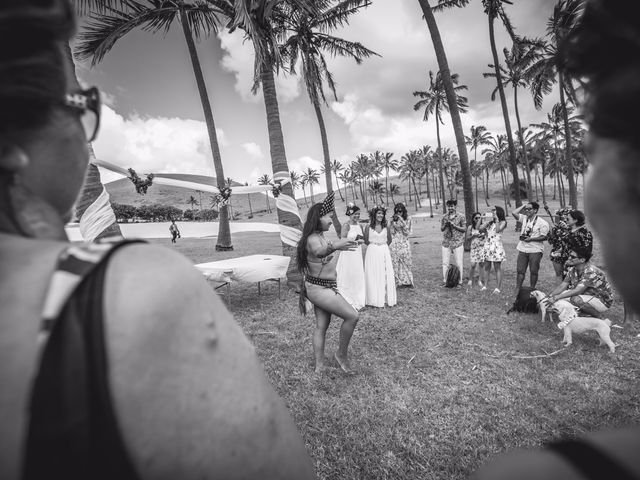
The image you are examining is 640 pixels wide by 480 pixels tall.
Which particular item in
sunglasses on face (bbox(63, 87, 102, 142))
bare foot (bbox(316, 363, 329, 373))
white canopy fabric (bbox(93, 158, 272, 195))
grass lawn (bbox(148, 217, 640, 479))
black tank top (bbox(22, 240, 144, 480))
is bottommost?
grass lawn (bbox(148, 217, 640, 479))

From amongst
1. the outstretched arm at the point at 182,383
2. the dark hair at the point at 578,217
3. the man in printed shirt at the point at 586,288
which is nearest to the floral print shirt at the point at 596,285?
the man in printed shirt at the point at 586,288

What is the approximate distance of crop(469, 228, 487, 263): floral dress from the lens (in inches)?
324

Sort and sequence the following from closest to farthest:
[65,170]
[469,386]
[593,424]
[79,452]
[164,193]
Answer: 1. [79,452]
2. [65,170]
3. [593,424]
4. [469,386]
5. [164,193]

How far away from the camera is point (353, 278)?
7570 mm

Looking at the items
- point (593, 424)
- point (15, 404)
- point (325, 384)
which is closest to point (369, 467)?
point (325, 384)

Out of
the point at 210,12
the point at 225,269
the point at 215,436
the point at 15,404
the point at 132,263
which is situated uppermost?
the point at 210,12

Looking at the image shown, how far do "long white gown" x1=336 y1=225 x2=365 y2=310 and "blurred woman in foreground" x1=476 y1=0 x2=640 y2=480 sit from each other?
683 cm

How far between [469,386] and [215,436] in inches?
166

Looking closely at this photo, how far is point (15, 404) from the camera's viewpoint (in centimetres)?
49

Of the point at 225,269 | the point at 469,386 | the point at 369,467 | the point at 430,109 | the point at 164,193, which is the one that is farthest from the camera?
the point at 164,193

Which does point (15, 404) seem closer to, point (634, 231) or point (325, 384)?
point (634, 231)

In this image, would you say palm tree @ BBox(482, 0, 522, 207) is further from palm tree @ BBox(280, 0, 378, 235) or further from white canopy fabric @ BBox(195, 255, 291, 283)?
white canopy fabric @ BBox(195, 255, 291, 283)

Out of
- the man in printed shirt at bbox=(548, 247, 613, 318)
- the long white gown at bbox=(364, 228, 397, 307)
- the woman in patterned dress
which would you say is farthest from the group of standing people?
the man in printed shirt at bbox=(548, 247, 613, 318)

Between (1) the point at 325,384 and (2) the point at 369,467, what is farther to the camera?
(1) the point at 325,384
